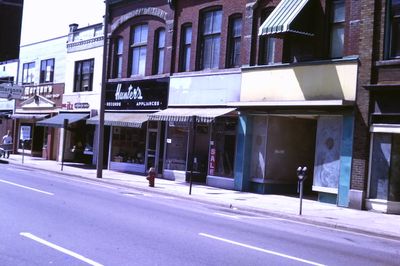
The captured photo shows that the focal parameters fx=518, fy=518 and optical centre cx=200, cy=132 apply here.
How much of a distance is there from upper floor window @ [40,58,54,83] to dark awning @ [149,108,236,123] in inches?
557

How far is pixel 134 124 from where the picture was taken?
24.5 metres

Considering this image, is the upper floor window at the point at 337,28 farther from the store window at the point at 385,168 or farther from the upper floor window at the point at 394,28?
the store window at the point at 385,168

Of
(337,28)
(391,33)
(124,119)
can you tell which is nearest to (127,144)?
(124,119)

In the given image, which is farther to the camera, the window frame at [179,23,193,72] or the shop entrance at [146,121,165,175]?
the shop entrance at [146,121,165,175]

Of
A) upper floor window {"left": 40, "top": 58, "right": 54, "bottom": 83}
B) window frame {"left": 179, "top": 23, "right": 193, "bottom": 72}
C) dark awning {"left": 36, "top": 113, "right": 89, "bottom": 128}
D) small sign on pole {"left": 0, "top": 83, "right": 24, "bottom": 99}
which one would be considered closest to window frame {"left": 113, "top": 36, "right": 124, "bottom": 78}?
dark awning {"left": 36, "top": 113, "right": 89, "bottom": 128}

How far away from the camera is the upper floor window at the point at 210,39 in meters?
22.4

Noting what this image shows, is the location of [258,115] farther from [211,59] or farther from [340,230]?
[340,230]

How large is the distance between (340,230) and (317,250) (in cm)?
378

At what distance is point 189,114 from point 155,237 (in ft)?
43.2

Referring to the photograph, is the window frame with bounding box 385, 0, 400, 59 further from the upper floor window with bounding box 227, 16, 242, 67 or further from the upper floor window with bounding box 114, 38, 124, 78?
the upper floor window with bounding box 114, 38, 124, 78

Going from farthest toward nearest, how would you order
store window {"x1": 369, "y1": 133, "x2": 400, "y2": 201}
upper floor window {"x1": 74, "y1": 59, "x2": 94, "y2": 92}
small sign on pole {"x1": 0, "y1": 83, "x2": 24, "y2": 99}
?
1. small sign on pole {"x1": 0, "y1": 83, "x2": 24, "y2": 99}
2. upper floor window {"x1": 74, "y1": 59, "x2": 94, "y2": 92}
3. store window {"x1": 369, "y1": 133, "x2": 400, "y2": 201}

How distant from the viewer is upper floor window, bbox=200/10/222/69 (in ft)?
73.5

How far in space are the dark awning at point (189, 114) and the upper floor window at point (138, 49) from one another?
12.9ft

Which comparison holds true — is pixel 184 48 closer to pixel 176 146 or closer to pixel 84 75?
pixel 176 146
